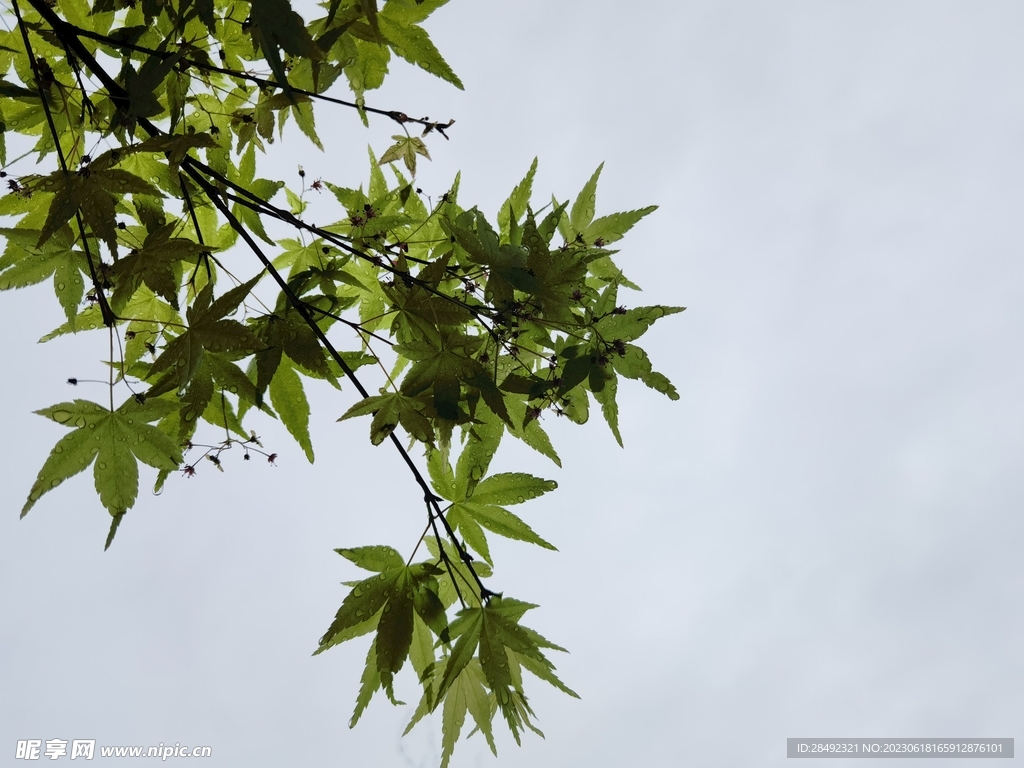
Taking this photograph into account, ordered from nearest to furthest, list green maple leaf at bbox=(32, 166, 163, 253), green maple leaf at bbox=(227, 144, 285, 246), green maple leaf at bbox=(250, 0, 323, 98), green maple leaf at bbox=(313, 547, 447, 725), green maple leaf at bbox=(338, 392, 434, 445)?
green maple leaf at bbox=(250, 0, 323, 98), green maple leaf at bbox=(32, 166, 163, 253), green maple leaf at bbox=(338, 392, 434, 445), green maple leaf at bbox=(313, 547, 447, 725), green maple leaf at bbox=(227, 144, 285, 246)

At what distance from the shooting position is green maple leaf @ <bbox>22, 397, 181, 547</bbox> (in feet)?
4.74

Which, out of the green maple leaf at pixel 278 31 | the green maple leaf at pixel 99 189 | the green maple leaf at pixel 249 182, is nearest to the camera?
the green maple leaf at pixel 278 31

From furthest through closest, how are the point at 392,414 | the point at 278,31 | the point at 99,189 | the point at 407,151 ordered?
the point at 407,151, the point at 392,414, the point at 99,189, the point at 278,31

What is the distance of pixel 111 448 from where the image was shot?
152cm

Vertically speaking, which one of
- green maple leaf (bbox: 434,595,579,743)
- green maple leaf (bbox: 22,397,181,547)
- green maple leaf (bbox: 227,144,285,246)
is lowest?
green maple leaf (bbox: 434,595,579,743)

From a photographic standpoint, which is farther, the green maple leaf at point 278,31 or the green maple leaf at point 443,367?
the green maple leaf at point 443,367

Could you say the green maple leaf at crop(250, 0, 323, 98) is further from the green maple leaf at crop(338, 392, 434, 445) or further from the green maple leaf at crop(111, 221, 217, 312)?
the green maple leaf at crop(338, 392, 434, 445)

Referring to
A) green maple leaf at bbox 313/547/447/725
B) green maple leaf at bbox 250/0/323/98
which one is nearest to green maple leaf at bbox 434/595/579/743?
green maple leaf at bbox 313/547/447/725

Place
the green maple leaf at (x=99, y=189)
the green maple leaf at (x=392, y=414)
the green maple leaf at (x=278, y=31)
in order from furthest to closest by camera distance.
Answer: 1. the green maple leaf at (x=392, y=414)
2. the green maple leaf at (x=99, y=189)
3. the green maple leaf at (x=278, y=31)

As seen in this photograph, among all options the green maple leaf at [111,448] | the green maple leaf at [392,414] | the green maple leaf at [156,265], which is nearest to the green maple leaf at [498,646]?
the green maple leaf at [392,414]

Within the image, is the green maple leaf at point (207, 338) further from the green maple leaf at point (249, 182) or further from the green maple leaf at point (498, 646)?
the green maple leaf at point (498, 646)

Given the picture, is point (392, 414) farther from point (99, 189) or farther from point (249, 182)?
point (249, 182)

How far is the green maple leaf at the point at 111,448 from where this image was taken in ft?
4.74

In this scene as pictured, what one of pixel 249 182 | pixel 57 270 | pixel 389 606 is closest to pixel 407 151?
pixel 249 182
